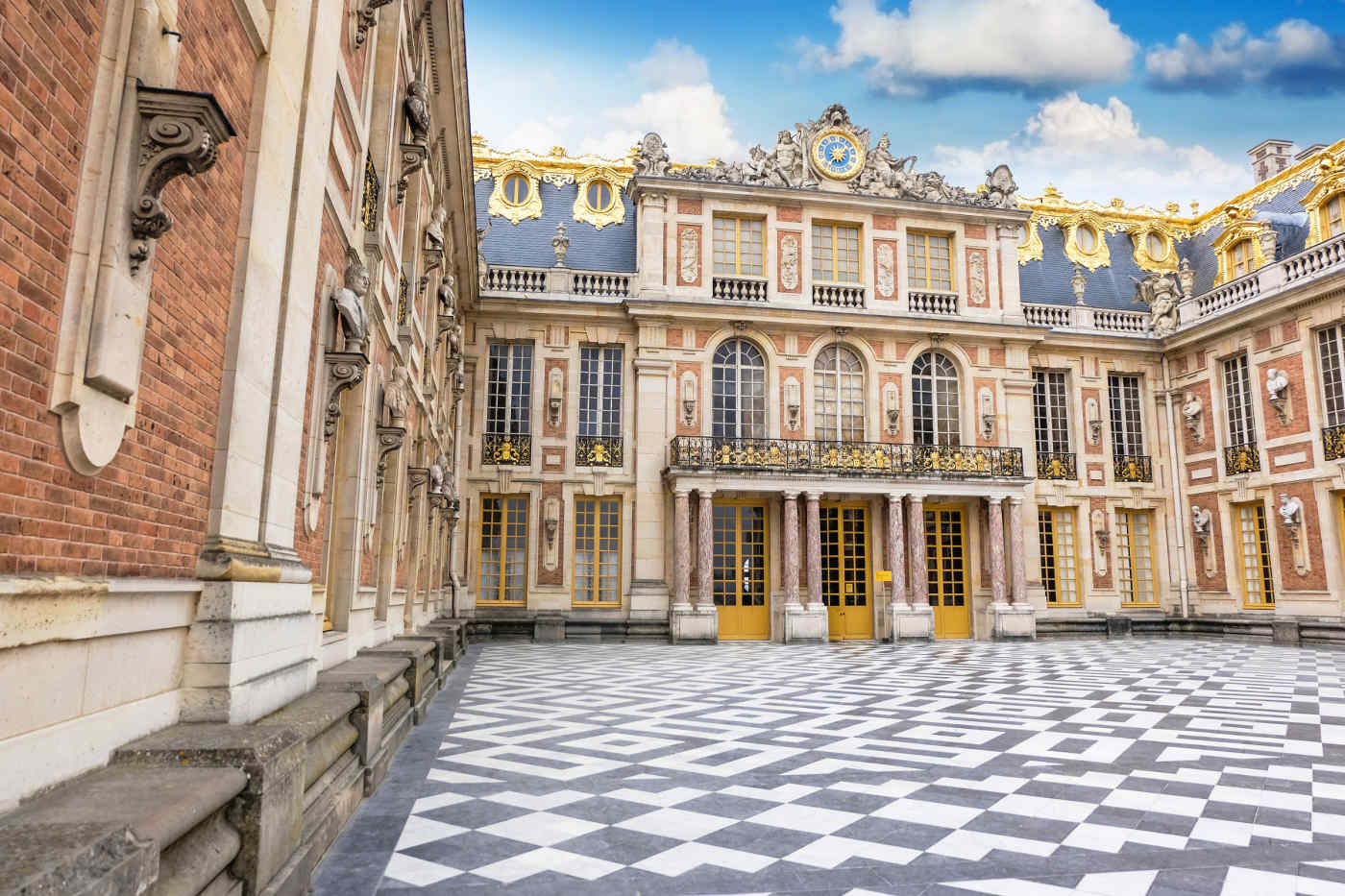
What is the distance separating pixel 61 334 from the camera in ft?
7.87

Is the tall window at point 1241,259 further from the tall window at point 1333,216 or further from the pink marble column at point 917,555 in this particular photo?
the pink marble column at point 917,555

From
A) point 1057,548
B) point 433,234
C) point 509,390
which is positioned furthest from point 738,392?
point 433,234

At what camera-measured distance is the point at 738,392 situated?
19.9 m

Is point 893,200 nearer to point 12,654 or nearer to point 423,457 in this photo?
point 423,457

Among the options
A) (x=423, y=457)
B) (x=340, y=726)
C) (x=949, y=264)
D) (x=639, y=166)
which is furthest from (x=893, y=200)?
(x=340, y=726)

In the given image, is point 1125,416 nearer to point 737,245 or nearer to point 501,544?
point 737,245

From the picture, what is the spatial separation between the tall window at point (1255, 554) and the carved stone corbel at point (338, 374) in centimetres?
2060

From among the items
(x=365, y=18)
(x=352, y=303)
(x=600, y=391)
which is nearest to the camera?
(x=352, y=303)

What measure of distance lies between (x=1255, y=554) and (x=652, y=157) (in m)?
17.0

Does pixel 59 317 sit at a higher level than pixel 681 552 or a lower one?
higher

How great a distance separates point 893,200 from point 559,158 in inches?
349

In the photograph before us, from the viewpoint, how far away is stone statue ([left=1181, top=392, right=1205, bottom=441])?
68.9 feet

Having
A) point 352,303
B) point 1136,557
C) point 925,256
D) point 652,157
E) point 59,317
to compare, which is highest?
point 652,157

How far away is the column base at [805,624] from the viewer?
18078mm
